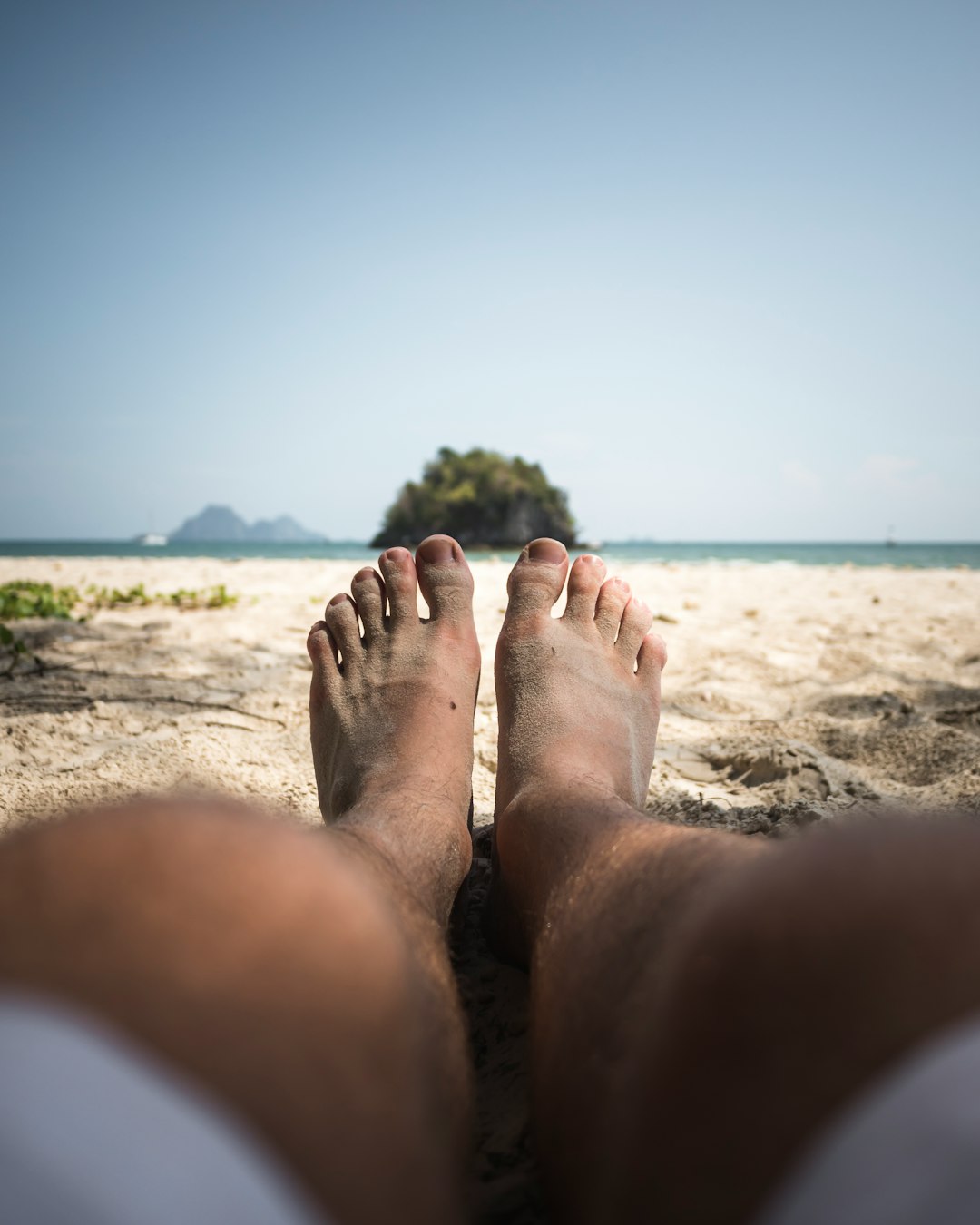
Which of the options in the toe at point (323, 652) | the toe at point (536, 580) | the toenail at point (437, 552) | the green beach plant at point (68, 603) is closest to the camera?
the toe at point (323, 652)

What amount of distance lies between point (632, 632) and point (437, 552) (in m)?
0.57

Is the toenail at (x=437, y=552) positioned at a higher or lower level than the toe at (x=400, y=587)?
higher

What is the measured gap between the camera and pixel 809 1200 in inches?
14.8

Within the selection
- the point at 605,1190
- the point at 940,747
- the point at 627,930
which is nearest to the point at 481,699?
the point at 940,747

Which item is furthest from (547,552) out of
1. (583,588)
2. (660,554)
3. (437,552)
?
(660,554)

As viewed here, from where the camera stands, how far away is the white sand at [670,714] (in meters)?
1.58

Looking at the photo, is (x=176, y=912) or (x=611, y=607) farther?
(x=611, y=607)

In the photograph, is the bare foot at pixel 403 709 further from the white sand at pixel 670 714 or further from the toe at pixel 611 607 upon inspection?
the toe at pixel 611 607

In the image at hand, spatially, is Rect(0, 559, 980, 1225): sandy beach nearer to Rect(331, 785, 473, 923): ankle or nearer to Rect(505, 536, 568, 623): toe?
Rect(331, 785, 473, 923): ankle

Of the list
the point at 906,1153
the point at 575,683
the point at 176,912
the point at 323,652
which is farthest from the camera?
the point at 323,652

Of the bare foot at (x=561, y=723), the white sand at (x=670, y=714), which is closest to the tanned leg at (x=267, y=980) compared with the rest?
the bare foot at (x=561, y=723)

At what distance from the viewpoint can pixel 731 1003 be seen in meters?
0.46

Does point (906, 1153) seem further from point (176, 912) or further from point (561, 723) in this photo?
point (561, 723)

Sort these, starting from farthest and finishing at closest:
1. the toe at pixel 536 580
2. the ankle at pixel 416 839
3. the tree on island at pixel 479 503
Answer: the tree on island at pixel 479 503 → the toe at pixel 536 580 → the ankle at pixel 416 839
